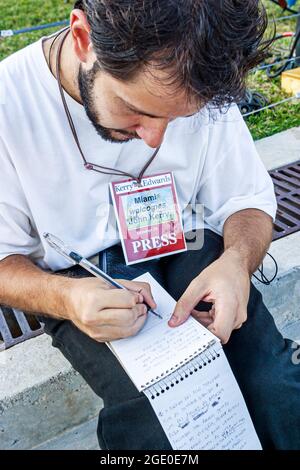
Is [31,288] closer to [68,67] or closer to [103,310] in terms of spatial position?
[103,310]

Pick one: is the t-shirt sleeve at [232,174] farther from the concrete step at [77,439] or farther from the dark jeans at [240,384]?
the concrete step at [77,439]

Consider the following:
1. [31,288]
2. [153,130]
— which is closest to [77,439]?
[31,288]

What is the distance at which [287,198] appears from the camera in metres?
2.16

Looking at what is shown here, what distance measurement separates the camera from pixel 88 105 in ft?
3.77

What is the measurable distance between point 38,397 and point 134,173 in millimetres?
631

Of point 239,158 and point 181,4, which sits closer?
point 181,4

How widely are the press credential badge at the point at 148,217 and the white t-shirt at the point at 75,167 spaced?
0.03 meters

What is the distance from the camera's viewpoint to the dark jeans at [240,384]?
106cm

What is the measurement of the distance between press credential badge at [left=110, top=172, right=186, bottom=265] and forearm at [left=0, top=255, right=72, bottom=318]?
0.84 ft

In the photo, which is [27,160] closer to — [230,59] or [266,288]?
[230,59]

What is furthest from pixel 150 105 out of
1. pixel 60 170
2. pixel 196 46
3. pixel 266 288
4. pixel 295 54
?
pixel 295 54

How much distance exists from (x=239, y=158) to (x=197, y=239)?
24 centimetres

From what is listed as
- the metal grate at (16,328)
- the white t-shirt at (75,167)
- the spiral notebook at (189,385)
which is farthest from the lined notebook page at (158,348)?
the metal grate at (16,328)
